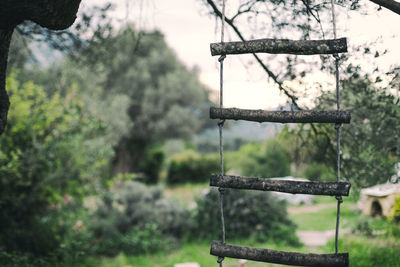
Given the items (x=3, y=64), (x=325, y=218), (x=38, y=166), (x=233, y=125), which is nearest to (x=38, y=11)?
(x=3, y=64)

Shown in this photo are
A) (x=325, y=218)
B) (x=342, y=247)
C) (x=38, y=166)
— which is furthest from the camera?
(x=325, y=218)

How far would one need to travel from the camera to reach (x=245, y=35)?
160 inches

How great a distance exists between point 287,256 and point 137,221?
6063 millimetres

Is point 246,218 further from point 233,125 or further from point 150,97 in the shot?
point 150,97

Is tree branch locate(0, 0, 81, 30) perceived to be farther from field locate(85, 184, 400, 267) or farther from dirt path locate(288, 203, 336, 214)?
dirt path locate(288, 203, 336, 214)

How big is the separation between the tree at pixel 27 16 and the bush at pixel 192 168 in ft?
53.7

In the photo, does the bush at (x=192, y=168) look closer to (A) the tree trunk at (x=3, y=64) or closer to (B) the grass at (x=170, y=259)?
(B) the grass at (x=170, y=259)

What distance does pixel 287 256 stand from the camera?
2299mm

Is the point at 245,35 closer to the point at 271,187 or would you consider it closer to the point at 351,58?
the point at 351,58

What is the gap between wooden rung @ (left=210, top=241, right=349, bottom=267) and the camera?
2.23 m

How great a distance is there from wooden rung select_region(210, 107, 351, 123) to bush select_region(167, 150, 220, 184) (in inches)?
646

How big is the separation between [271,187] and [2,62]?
6.79 ft

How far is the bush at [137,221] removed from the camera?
7297 millimetres

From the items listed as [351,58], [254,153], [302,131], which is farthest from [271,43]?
[254,153]
